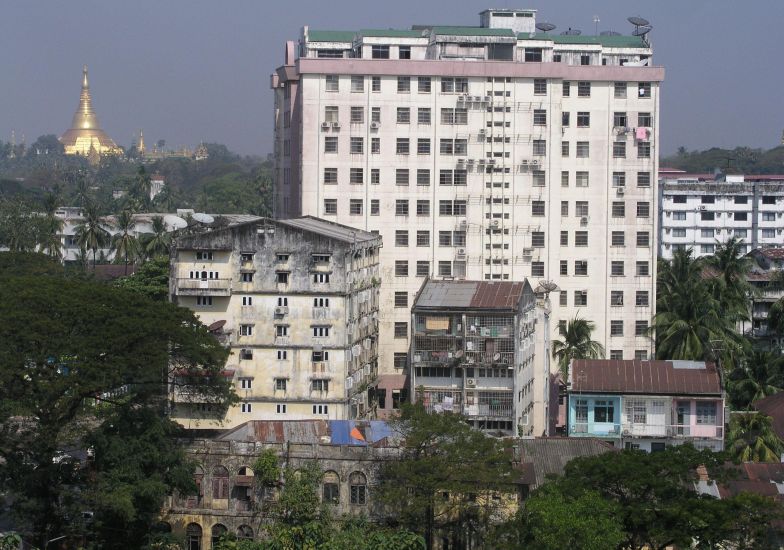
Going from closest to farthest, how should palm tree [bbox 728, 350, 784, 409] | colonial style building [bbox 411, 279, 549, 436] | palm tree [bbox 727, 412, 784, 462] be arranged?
palm tree [bbox 727, 412, 784, 462], colonial style building [bbox 411, 279, 549, 436], palm tree [bbox 728, 350, 784, 409]

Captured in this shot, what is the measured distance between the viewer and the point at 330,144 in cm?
8294

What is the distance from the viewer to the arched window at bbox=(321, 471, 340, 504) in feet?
A: 183

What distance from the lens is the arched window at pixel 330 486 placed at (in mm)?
55812

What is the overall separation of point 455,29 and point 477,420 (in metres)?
26.2

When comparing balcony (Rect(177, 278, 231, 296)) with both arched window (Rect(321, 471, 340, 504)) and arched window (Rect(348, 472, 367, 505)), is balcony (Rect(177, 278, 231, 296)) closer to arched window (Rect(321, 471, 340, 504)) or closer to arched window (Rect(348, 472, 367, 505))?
arched window (Rect(321, 471, 340, 504))

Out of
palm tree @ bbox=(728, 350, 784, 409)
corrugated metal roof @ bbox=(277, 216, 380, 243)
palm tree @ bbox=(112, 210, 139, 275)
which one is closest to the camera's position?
corrugated metal roof @ bbox=(277, 216, 380, 243)

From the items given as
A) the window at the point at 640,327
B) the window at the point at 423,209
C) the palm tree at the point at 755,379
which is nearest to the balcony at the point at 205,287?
the window at the point at 423,209

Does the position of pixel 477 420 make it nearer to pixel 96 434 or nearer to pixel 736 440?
pixel 736 440

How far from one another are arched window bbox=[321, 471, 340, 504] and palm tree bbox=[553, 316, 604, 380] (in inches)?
944

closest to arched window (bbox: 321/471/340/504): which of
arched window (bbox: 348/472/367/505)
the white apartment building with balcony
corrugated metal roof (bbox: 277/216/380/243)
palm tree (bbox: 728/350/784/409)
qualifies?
arched window (bbox: 348/472/367/505)

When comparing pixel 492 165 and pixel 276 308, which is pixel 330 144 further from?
pixel 276 308

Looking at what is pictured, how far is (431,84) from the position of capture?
82.4 m

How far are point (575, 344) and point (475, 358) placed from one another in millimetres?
13987

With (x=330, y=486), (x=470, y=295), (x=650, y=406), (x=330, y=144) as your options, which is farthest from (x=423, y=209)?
(x=330, y=486)
